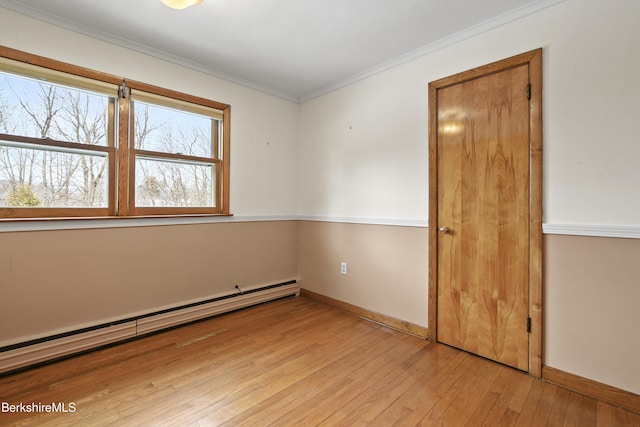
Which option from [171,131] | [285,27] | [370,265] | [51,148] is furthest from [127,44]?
[370,265]

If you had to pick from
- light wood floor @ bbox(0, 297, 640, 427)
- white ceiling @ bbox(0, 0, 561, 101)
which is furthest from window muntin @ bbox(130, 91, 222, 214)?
light wood floor @ bbox(0, 297, 640, 427)

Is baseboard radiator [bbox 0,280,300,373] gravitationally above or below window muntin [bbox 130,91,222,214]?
below

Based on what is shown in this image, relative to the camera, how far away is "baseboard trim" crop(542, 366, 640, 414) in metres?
1.61

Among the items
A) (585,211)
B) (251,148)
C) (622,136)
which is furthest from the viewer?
(251,148)

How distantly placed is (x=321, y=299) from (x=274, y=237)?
916 mm

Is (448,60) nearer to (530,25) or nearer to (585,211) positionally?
(530,25)

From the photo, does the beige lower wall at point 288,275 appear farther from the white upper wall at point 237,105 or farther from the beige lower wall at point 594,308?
the white upper wall at point 237,105

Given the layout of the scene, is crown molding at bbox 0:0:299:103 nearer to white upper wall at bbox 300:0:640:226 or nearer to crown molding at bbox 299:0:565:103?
crown molding at bbox 299:0:565:103

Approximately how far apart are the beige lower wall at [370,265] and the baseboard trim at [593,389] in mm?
872

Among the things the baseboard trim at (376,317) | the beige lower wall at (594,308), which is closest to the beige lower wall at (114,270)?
the baseboard trim at (376,317)

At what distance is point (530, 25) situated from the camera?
194 cm

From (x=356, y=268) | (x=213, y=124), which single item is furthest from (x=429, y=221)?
(x=213, y=124)

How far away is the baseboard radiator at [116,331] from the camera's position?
1966mm

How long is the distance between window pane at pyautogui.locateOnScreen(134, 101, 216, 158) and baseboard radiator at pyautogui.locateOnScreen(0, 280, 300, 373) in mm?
1481
